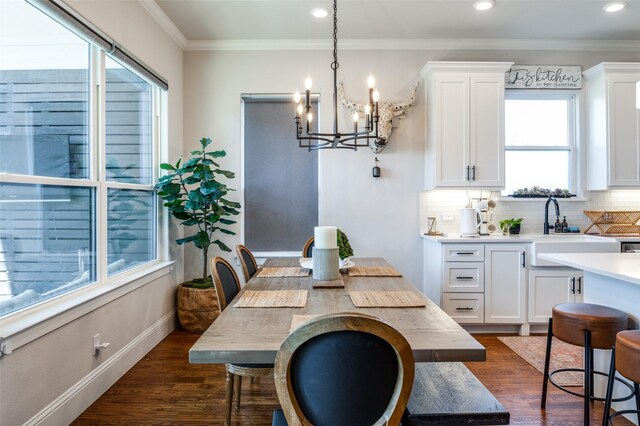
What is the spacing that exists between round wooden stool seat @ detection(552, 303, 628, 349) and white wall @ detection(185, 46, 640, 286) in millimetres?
2109

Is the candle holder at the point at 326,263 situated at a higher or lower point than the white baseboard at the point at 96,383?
higher

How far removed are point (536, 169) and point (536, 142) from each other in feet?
0.97

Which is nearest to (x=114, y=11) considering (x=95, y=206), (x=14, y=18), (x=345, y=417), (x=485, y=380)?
(x=14, y=18)

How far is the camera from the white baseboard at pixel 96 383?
7.10 ft

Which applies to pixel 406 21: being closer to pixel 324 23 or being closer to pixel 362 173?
pixel 324 23

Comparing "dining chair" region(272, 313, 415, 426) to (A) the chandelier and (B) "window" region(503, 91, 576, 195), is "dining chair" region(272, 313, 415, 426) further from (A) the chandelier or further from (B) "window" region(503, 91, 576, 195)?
(B) "window" region(503, 91, 576, 195)

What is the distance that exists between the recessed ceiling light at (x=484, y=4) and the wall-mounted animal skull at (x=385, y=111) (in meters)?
0.94

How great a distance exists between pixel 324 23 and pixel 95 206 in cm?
262

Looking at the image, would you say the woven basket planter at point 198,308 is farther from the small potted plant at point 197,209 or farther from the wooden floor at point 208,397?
the wooden floor at point 208,397

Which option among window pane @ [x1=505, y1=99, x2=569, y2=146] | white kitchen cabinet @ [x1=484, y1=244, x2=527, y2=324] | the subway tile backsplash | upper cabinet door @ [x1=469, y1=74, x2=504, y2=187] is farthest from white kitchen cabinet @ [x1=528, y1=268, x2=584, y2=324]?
window pane @ [x1=505, y1=99, x2=569, y2=146]

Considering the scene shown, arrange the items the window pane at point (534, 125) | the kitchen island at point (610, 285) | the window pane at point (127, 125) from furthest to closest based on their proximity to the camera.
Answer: the window pane at point (534, 125), the window pane at point (127, 125), the kitchen island at point (610, 285)

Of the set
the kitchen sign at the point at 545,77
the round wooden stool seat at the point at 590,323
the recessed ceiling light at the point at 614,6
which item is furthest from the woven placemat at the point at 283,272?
the recessed ceiling light at the point at 614,6

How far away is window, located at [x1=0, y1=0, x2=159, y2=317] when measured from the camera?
2.03m

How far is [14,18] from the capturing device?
2055 mm
